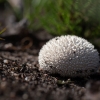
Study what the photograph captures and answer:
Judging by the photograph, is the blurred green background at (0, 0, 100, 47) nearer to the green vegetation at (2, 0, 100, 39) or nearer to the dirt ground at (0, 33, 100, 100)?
the green vegetation at (2, 0, 100, 39)

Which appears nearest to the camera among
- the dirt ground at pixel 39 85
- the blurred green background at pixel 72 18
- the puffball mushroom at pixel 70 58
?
the dirt ground at pixel 39 85

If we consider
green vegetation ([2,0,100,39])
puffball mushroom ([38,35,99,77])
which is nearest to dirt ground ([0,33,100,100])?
puffball mushroom ([38,35,99,77])

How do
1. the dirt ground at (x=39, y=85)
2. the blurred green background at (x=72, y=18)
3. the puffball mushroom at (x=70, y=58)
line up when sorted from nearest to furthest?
the dirt ground at (x=39, y=85)
the puffball mushroom at (x=70, y=58)
the blurred green background at (x=72, y=18)

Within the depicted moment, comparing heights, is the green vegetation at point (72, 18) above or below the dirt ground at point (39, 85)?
above

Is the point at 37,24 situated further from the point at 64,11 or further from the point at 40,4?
the point at 64,11

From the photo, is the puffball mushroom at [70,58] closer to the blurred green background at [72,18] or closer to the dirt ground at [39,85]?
the dirt ground at [39,85]

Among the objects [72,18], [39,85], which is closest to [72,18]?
[72,18]

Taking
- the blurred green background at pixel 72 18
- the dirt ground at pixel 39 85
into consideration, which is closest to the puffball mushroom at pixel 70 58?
the dirt ground at pixel 39 85

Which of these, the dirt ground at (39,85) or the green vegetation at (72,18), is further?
the green vegetation at (72,18)

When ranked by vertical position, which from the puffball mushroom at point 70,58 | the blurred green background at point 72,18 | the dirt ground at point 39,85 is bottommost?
the dirt ground at point 39,85
